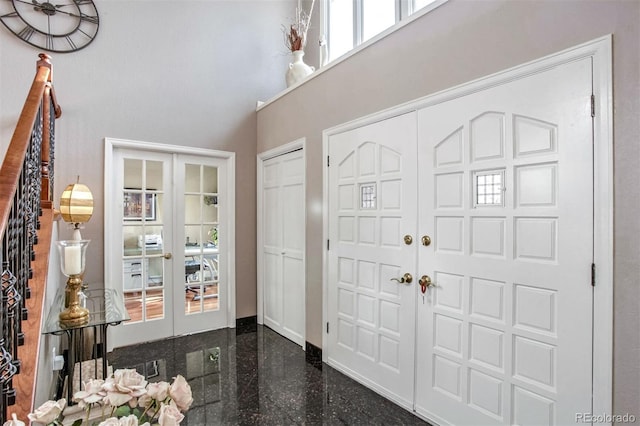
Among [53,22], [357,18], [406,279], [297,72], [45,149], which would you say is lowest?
[406,279]

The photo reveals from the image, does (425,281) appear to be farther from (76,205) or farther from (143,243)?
(143,243)

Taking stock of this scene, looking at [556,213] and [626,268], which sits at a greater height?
[556,213]

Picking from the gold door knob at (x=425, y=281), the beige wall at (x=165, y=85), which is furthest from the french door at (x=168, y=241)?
the gold door knob at (x=425, y=281)

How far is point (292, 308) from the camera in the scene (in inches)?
143

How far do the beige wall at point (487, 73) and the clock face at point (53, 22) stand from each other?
2.09 m

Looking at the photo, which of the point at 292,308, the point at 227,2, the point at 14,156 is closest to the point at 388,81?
the point at 14,156

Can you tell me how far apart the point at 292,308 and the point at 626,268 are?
2800 mm

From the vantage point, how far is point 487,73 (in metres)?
1.91

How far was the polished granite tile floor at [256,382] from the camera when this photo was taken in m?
2.30

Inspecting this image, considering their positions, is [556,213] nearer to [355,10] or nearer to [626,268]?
[626,268]

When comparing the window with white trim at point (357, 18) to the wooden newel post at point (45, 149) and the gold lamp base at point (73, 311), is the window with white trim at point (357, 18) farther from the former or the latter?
the gold lamp base at point (73, 311)

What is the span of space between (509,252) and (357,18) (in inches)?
121

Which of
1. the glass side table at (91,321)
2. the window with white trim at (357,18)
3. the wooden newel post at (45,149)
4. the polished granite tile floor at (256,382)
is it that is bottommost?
the polished granite tile floor at (256,382)

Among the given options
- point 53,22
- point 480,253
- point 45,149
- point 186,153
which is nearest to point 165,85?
point 186,153
